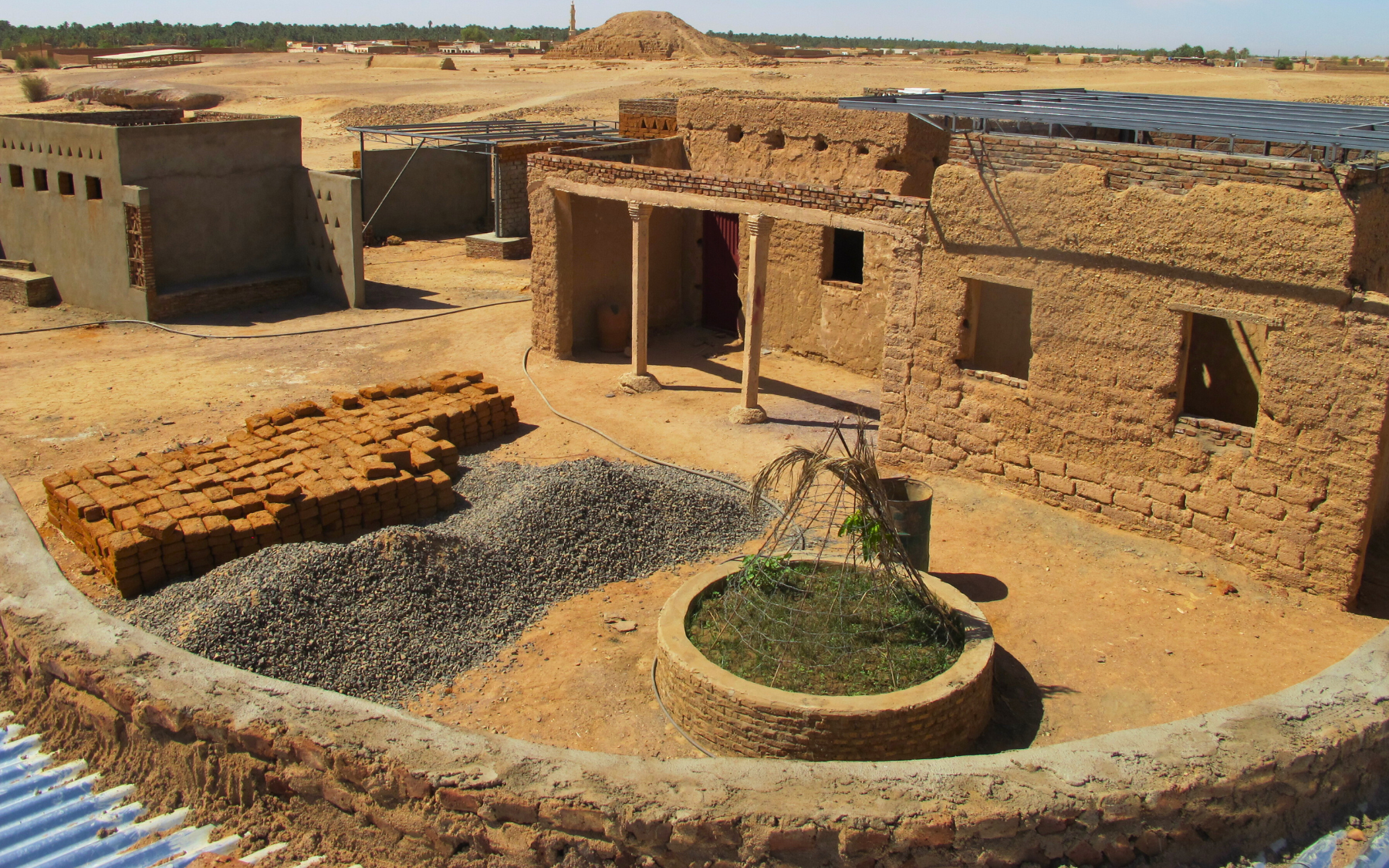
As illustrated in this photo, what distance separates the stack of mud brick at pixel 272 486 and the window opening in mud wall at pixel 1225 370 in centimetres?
737

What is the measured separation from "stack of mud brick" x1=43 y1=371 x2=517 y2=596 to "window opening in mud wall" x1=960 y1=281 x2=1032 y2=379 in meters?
5.51

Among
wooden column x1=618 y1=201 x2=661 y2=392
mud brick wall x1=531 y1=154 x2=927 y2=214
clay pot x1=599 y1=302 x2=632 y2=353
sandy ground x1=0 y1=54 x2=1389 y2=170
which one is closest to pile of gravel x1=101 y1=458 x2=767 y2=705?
mud brick wall x1=531 y1=154 x2=927 y2=214

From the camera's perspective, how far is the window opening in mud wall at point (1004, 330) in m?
12.4

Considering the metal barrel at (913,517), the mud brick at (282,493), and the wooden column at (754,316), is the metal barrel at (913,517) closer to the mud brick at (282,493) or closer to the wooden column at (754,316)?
the wooden column at (754,316)

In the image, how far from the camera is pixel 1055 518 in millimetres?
10656

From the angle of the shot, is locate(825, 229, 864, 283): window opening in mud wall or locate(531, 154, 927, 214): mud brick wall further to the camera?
locate(825, 229, 864, 283): window opening in mud wall

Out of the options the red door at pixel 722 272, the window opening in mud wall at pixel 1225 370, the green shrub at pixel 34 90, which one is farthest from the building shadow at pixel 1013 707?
the green shrub at pixel 34 90

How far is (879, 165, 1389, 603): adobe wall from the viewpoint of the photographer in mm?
8750

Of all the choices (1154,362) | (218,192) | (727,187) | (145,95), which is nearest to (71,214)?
(218,192)

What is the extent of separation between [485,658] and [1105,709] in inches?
177

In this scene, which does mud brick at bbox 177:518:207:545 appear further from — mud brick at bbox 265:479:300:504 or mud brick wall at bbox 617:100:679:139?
mud brick wall at bbox 617:100:679:139

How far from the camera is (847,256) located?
15.9 meters

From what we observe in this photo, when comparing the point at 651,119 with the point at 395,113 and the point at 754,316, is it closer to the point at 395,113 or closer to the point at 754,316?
the point at 754,316

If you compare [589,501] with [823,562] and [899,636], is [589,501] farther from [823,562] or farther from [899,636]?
[899,636]
